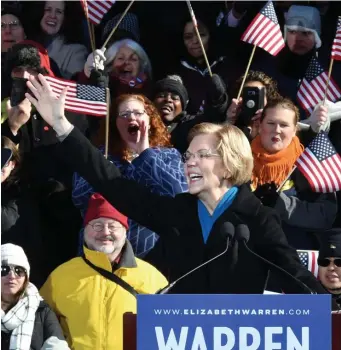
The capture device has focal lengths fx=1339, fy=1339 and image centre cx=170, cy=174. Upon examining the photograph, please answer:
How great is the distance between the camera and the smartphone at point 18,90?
7716 millimetres

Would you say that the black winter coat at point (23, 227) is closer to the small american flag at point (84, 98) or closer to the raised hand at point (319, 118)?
the small american flag at point (84, 98)

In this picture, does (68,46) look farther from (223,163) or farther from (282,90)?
(223,163)

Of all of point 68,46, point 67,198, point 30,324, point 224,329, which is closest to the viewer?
point 224,329

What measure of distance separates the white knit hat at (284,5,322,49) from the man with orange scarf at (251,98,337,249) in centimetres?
107

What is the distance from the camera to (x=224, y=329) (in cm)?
405

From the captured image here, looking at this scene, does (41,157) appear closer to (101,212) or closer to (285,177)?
(101,212)

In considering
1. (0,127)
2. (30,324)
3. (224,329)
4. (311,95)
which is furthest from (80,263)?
(224,329)

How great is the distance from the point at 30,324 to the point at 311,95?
2611 mm

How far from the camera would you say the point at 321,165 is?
25.1 feet

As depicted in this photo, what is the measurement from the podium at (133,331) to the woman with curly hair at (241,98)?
370 cm

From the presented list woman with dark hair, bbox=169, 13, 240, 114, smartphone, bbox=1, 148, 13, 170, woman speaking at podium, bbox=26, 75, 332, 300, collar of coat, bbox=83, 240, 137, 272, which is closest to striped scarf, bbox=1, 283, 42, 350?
collar of coat, bbox=83, 240, 137, 272

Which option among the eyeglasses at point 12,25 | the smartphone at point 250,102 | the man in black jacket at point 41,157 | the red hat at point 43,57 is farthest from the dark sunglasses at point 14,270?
the eyeglasses at point 12,25

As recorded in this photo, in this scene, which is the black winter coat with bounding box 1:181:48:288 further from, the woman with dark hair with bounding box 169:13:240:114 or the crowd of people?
the woman with dark hair with bounding box 169:13:240:114

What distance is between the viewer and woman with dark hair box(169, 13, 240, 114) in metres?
8.65
